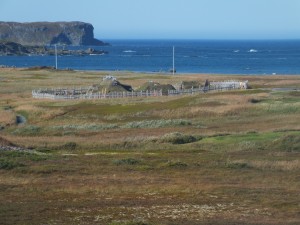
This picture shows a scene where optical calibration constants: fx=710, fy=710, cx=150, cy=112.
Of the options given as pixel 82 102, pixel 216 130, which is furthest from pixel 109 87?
pixel 216 130

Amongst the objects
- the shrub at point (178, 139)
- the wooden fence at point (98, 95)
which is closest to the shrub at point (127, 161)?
the shrub at point (178, 139)

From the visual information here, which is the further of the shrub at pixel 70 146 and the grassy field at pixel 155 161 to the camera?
the shrub at pixel 70 146

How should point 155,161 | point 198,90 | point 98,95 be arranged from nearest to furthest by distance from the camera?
point 155,161, point 98,95, point 198,90

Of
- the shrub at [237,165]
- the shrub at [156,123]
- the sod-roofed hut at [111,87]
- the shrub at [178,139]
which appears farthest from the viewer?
the sod-roofed hut at [111,87]

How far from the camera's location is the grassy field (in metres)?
26.1

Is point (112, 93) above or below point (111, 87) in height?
below

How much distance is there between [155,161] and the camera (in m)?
40.6

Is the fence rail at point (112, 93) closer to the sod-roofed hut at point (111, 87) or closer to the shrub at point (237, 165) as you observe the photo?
the sod-roofed hut at point (111, 87)

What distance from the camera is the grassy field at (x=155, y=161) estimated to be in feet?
85.5

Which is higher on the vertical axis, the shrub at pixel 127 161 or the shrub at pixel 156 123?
the shrub at pixel 127 161

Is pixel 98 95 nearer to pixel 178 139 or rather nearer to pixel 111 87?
pixel 111 87

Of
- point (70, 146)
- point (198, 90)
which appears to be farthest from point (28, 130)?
point (198, 90)

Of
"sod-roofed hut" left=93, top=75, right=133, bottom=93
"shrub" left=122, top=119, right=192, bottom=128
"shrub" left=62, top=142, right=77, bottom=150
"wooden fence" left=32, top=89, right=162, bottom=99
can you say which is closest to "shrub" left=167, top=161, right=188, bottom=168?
"shrub" left=62, top=142, right=77, bottom=150

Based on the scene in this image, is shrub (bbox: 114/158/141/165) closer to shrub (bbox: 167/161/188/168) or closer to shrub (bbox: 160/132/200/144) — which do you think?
shrub (bbox: 167/161/188/168)
